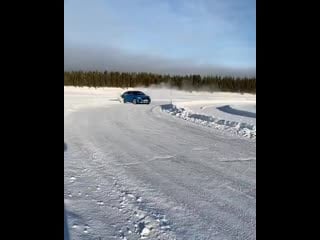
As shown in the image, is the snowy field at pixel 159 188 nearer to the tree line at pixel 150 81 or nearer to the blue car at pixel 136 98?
the blue car at pixel 136 98

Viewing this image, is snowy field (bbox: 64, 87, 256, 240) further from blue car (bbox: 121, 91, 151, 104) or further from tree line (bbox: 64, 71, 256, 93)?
tree line (bbox: 64, 71, 256, 93)

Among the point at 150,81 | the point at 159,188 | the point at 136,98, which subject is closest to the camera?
the point at 159,188

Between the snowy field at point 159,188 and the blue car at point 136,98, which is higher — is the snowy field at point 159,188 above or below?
below

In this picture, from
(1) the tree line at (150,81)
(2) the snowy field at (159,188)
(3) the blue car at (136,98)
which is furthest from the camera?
(1) the tree line at (150,81)

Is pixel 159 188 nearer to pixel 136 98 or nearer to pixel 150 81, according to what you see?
pixel 136 98

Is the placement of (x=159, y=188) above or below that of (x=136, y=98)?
below

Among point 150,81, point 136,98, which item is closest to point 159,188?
point 136,98

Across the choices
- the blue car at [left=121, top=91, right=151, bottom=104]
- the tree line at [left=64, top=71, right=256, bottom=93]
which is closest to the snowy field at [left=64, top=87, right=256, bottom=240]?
the blue car at [left=121, top=91, right=151, bottom=104]

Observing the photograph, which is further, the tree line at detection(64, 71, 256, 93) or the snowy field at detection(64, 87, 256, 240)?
the tree line at detection(64, 71, 256, 93)

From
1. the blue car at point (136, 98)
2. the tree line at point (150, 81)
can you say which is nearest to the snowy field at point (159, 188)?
the blue car at point (136, 98)
